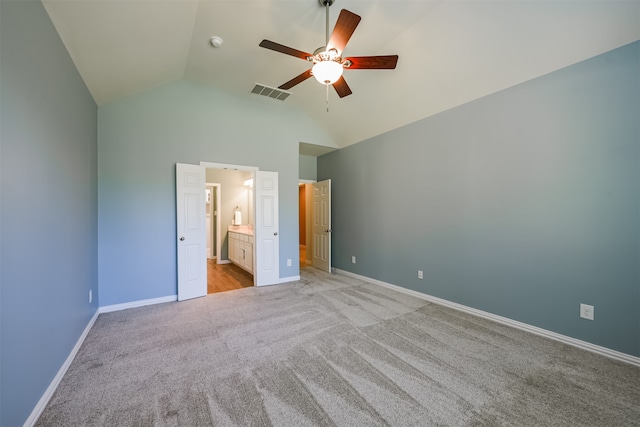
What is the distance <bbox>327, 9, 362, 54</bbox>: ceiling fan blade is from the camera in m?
1.83

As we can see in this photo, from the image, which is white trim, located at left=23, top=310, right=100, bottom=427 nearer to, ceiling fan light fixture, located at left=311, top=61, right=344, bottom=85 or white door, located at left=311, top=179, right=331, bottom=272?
ceiling fan light fixture, located at left=311, top=61, right=344, bottom=85

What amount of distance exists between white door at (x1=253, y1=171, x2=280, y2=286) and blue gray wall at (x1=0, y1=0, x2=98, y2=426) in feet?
7.59

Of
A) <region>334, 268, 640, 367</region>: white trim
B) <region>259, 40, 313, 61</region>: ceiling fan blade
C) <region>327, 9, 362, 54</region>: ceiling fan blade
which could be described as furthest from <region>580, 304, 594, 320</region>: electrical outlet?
<region>259, 40, 313, 61</region>: ceiling fan blade

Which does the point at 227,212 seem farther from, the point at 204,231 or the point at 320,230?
the point at 204,231

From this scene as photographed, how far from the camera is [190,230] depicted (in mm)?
3775

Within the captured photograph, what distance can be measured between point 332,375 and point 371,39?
362 cm

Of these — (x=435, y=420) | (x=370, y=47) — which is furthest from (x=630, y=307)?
(x=370, y=47)

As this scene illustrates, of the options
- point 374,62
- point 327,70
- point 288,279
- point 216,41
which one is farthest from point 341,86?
point 288,279

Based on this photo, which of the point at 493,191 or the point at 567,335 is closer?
the point at 567,335

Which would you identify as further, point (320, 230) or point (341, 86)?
point (320, 230)

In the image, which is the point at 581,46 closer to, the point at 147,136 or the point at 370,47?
the point at 370,47

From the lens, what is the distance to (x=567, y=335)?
2475mm

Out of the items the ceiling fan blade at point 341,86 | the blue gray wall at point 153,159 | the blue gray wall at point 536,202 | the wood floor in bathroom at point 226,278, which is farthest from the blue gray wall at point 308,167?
the ceiling fan blade at point 341,86

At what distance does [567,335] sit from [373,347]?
1.98 meters
